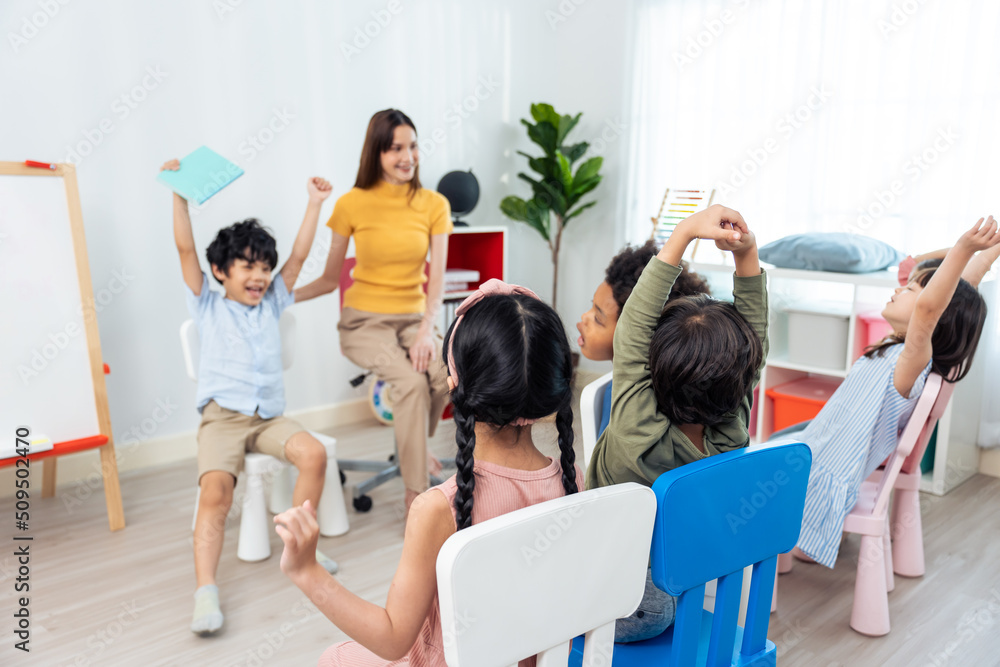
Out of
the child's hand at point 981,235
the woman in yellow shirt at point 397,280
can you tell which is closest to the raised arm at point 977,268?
the child's hand at point 981,235

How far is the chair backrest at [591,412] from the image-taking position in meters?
1.55

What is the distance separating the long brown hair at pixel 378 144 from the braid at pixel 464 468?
1.72 meters

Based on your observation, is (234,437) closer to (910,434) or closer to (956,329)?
(910,434)

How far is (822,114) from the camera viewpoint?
11.1 ft

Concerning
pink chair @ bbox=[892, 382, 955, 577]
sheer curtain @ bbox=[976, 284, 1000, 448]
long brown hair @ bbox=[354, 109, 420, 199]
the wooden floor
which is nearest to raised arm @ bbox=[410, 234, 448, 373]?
long brown hair @ bbox=[354, 109, 420, 199]

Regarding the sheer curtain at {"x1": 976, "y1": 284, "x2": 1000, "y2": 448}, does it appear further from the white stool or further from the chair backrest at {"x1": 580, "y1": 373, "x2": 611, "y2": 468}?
the white stool

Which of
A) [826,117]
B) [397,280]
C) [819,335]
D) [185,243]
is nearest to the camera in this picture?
[185,243]

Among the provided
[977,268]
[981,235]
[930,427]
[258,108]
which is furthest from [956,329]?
[258,108]

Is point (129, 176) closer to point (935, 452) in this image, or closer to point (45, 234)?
point (45, 234)

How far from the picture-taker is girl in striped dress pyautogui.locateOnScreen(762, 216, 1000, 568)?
1876mm

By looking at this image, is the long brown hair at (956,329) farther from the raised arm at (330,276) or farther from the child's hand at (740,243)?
the raised arm at (330,276)

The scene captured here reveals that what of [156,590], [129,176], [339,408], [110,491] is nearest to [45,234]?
[129,176]

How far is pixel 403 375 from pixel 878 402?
4.58 ft

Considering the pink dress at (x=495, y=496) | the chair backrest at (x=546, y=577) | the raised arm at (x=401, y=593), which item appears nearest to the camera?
the chair backrest at (x=546, y=577)
